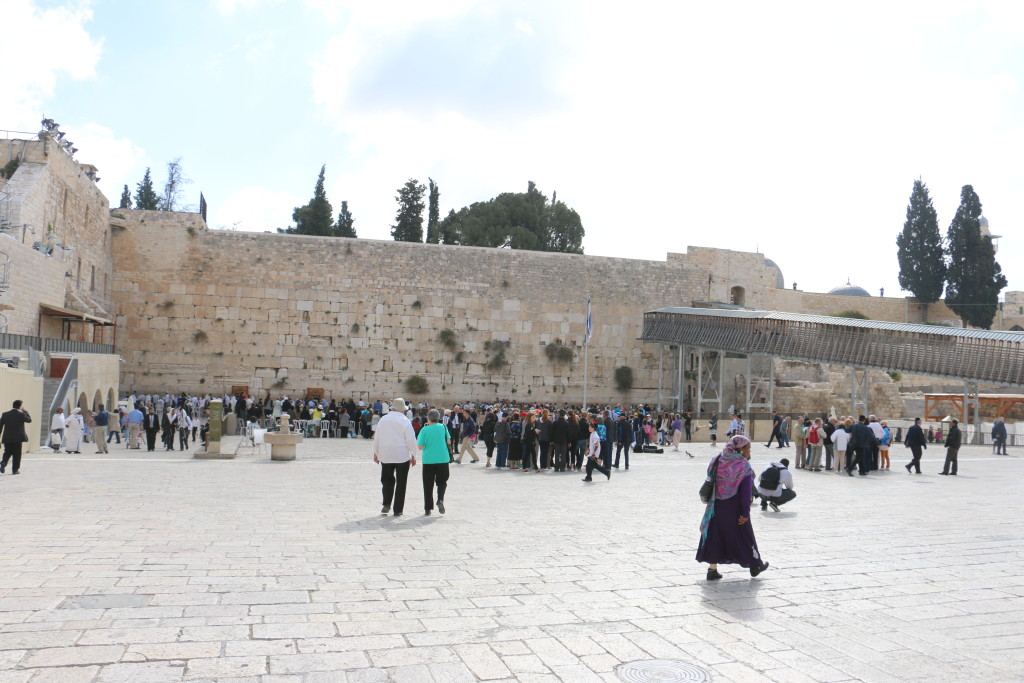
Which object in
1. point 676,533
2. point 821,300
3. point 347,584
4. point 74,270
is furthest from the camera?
point 821,300

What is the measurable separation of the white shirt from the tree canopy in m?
29.1

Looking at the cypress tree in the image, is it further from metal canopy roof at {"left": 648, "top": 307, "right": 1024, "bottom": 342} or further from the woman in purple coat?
the woman in purple coat

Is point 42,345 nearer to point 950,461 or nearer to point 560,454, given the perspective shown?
point 560,454

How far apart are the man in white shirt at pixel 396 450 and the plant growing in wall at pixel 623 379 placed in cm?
1929

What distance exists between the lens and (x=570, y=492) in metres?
9.55

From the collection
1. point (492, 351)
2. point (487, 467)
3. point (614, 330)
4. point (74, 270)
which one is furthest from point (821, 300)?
point (74, 270)

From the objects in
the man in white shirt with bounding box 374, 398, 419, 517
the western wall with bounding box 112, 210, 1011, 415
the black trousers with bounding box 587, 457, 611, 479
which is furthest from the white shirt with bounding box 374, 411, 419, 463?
the western wall with bounding box 112, 210, 1011, 415

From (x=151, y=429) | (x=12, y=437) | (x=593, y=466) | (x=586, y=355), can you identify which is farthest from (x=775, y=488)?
(x=586, y=355)

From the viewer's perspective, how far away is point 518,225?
3816cm

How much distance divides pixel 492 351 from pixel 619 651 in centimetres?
2149

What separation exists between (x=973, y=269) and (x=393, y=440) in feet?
129

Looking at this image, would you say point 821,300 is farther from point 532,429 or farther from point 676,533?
point 676,533

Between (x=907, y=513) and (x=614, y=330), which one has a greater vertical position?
(x=614, y=330)

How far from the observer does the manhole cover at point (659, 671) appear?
313 cm
